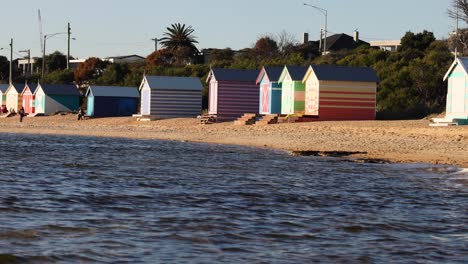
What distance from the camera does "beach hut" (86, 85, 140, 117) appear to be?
222ft

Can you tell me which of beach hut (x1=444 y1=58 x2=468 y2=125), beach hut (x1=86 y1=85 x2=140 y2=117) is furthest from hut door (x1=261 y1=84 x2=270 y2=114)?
beach hut (x1=86 y1=85 x2=140 y2=117)

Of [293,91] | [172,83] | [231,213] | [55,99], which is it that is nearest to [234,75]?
[172,83]

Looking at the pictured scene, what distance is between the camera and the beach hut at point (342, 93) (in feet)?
156

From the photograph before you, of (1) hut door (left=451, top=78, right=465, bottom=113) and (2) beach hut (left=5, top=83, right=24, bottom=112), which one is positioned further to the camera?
(2) beach hut (left=5, top=83, right=24, bottom=112)

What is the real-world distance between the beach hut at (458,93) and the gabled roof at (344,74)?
27.2ft

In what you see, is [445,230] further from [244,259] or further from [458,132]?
[458,132]

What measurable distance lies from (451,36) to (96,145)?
131ft

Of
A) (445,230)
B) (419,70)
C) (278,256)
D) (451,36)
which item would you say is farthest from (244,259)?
(451,36)

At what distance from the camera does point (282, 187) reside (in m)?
19.9

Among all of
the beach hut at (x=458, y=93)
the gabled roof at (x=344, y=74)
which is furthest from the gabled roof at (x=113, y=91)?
the beach hut at (x=458, y=93)

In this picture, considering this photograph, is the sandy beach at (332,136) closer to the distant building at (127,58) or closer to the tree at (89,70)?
the tree at (89,70)

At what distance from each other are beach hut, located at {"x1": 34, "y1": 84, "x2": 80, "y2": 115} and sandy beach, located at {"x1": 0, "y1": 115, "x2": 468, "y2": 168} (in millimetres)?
15555

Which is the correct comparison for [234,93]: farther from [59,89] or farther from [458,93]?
[59,89]

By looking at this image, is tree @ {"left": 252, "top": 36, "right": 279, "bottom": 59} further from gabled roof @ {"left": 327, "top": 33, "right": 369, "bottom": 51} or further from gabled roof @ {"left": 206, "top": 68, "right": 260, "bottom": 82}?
gabled roof @ {"left": 206, "top": 68, "right": 260, "bottom": 82}
